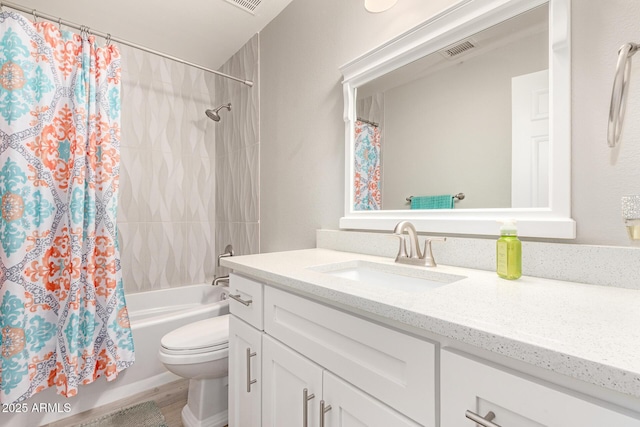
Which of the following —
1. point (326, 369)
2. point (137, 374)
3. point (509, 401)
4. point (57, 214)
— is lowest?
point (137, 374)

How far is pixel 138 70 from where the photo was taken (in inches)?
91.4

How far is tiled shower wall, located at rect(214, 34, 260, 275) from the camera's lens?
2184 millimetres

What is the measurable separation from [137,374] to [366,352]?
171 cm

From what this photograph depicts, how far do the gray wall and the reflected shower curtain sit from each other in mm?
107

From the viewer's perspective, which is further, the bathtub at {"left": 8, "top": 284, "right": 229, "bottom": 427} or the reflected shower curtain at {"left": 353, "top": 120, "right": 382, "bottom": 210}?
the bathtub at {"left": 8, "top": 284, "right": 229, "bottom": 427}

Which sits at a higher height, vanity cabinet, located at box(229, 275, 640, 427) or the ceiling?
the ceiling

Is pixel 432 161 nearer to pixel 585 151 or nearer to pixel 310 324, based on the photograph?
pixel 585 151

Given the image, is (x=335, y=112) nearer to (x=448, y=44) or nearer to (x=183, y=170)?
(x=448, y=44)

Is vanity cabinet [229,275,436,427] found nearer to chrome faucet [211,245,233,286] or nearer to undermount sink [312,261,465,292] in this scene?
undermount sink [312,261,465,292]

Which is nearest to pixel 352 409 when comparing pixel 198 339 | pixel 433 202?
pixel 433 202

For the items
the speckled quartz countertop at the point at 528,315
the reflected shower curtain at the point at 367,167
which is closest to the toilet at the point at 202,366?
the speckled quartz countertop at the point at 528,315

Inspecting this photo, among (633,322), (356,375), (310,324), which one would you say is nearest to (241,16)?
(310,324)

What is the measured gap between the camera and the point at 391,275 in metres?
1.06

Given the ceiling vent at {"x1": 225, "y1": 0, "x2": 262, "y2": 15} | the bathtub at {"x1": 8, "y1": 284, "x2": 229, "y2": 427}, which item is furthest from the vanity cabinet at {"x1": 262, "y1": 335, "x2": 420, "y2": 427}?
the ceiling vent at {"x1": 225, "y1": 0, "x2": 262, "y2": 15}
